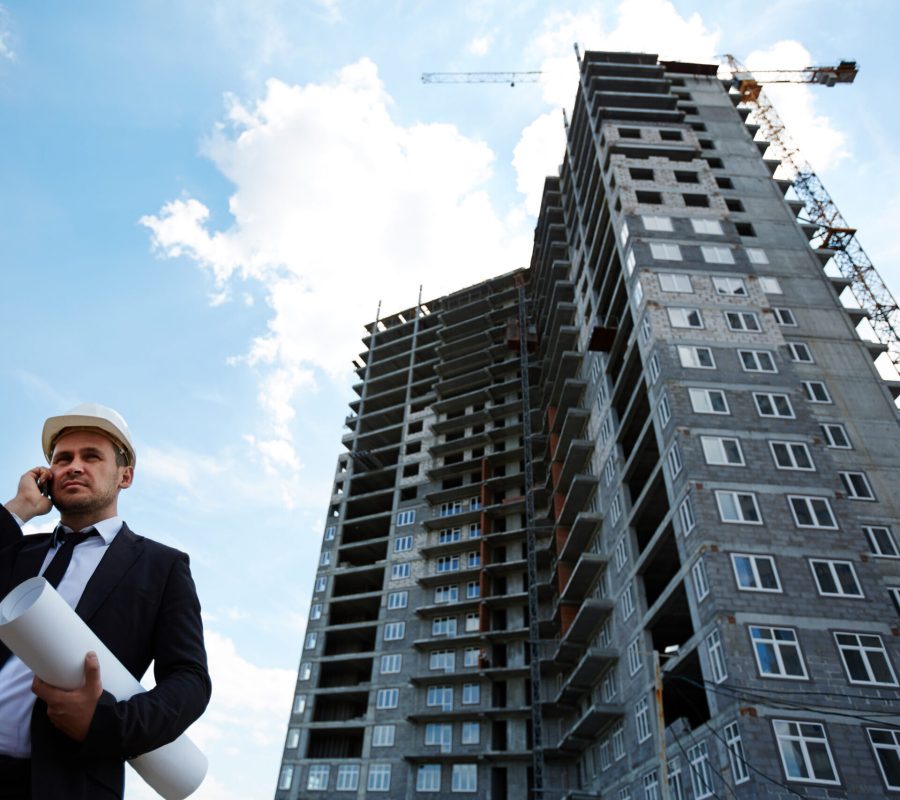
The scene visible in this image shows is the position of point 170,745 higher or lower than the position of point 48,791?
higher

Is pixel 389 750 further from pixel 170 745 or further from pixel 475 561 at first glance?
pixel 170 745

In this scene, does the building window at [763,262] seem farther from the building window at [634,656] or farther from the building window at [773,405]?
the building window at [634,656]

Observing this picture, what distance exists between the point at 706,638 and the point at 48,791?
27980 millimetres

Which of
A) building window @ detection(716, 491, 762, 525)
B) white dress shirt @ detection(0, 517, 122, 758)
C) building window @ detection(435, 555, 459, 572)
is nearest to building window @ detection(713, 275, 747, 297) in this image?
building window @ detection(716, 491, 762, 525)

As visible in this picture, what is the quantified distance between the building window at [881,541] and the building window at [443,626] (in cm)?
3290

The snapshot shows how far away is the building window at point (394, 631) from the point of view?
57.7m

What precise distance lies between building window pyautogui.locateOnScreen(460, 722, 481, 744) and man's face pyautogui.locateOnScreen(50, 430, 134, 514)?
52969 millimetres

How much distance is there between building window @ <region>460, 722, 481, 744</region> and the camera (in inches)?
1983

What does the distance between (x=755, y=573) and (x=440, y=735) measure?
33097 mm

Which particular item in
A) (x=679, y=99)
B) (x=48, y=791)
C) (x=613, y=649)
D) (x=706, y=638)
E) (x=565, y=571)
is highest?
(x=679, y=99)

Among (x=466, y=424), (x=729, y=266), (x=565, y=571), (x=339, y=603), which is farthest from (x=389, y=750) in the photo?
(x=729, y=266)

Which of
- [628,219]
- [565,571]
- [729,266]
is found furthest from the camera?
[565,571]

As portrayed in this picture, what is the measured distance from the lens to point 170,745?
9.14 ft

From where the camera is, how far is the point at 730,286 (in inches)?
1555
